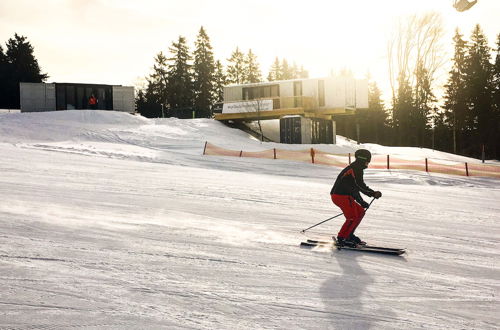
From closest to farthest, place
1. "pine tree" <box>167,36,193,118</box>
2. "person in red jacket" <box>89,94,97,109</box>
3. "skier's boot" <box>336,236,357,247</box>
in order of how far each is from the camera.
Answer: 1. "skier's boot" <box>336,236,357,247</box>
2. "person in red jacket" <box>89,94,97,109</box>
3. "pine tree" <box>167,36,193,118</box>

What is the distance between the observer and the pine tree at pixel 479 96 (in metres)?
51.8

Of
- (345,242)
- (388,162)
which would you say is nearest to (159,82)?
(388,162)

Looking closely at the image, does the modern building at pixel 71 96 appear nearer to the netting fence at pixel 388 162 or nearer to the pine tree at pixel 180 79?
the netting fence at pixel 388 162

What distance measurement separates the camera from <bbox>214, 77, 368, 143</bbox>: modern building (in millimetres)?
38812

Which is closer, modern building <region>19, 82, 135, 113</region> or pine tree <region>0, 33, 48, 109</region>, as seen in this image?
modern building <region>19, 82, 135, 113</region>

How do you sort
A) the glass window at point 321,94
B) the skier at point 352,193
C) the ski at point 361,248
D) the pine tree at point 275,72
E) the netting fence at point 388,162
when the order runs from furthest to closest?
the pine tree at point 275,72, the glass window at point 321,94, the netting fence at point 388,162, the ski at point 361,248, the skier at point 352,193

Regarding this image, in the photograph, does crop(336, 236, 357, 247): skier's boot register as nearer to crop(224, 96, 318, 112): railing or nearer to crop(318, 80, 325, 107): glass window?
crop(224, 96, 318, 112): railing

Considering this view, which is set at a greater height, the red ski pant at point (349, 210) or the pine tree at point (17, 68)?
the pine tree at point (17, 68)

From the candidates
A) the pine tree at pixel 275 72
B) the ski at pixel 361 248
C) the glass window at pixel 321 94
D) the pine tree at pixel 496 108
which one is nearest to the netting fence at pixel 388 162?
the ski at pixel 361 248

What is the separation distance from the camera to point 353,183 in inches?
329

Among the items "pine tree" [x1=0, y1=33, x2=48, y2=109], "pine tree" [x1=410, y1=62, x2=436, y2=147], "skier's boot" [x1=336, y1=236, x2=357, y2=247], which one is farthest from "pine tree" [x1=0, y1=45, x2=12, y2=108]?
"skier's boot" [x1=336, y1=236, x2=357, y2=247]

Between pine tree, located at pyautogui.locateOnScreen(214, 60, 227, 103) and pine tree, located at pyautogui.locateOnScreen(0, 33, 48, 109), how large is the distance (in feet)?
68.6

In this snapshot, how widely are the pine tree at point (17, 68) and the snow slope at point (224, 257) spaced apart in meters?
40.2

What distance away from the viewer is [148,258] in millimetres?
7336
